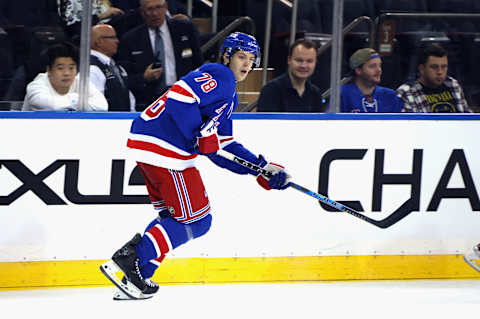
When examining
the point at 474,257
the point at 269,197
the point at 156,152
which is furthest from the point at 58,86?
the point at 474,257

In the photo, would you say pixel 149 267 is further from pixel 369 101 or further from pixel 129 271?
pixel 369 101

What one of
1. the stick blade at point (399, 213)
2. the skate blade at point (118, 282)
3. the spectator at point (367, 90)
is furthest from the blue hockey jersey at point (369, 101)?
the skate blade at point (118, 282)

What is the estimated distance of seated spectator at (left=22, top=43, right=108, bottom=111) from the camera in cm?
339

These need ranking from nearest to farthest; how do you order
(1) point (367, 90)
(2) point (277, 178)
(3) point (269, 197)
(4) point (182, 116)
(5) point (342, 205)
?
(4) point (182, 116) < (2) point (277, 178) < (5) point (342, 205) < (3) point (269, 197) < (1) point (367, 90)

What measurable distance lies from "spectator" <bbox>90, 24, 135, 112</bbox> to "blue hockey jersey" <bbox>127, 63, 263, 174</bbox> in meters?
0.57

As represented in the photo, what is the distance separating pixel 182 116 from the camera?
282 centimetres

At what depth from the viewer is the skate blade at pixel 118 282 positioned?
2.96m

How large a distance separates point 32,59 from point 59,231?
29.9 inches

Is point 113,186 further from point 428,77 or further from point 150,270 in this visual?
point 428,77

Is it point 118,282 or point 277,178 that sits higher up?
point 277,178

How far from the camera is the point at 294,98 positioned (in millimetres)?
3650

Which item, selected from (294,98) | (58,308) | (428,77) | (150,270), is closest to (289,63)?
(294,98)

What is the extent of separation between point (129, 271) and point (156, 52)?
106 centimetres

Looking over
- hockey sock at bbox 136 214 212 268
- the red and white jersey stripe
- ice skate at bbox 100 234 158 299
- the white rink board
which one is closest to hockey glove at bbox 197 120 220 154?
the red and white jersey stripe
